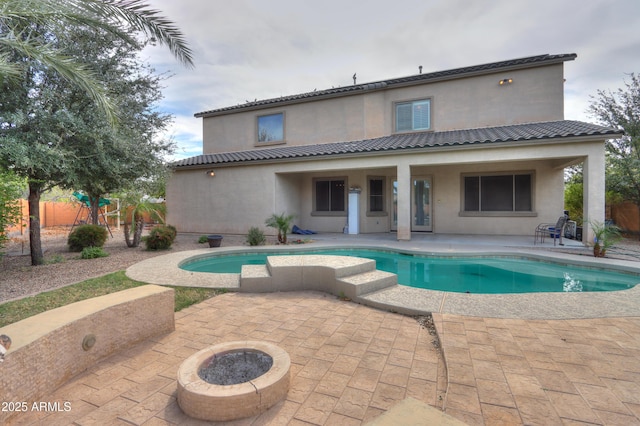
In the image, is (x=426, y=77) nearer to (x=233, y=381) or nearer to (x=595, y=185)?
(x=595, y=185)

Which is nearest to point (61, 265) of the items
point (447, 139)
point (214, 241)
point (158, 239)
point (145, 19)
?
point (158, 239)

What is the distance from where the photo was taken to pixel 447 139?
11648 mm

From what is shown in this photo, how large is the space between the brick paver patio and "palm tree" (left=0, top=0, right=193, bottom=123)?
474cm

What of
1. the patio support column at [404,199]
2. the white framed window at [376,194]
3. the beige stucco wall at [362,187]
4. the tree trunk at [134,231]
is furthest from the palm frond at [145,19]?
the white framed window at [376,194]

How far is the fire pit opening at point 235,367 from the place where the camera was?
2.69 metres

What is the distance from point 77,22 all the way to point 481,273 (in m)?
10.4

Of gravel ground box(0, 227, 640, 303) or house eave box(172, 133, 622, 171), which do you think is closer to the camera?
gravel ground box(0, 227, 640, 303)

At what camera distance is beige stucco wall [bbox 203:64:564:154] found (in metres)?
12.2

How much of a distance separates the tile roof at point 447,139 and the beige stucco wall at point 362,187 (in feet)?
1.01

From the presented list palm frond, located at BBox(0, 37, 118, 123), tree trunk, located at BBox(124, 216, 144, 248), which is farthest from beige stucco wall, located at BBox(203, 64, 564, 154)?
palm frond, located at BBox(0, 37, 118, 123)

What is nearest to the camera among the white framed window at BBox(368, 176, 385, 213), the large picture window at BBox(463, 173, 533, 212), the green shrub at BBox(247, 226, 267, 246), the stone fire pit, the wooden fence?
the stone fire pit

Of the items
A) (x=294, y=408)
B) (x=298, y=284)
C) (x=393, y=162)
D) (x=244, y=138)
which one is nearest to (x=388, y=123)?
(x=393, y=162)

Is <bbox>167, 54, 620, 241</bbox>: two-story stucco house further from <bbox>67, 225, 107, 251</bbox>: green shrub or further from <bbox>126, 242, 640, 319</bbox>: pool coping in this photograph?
<bbox>126, 242, 640, 319</bbox>: pool coping

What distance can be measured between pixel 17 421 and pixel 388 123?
1462 centimetres
